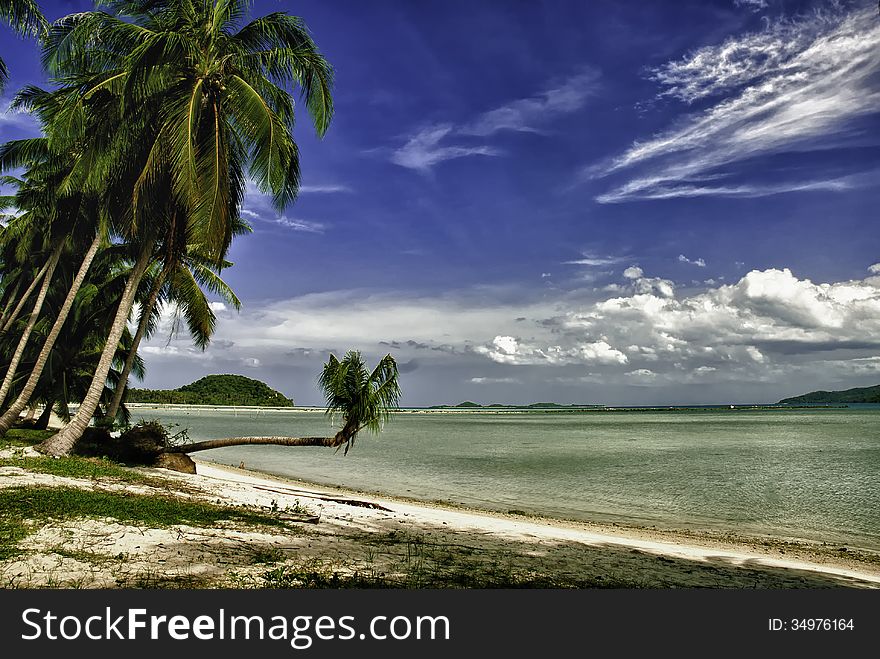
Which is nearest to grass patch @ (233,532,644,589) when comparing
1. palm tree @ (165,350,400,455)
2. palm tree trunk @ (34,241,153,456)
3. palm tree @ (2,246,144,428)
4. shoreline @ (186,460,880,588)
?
shoreline @ (186,460,880,588)

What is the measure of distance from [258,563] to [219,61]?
14161 millimetres

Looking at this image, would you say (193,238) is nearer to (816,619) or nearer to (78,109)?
(78,109)

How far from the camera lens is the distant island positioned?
14962 cm

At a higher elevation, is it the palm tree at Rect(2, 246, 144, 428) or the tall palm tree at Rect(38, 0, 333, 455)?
the tall palm tree at Rect(38, 0, 333, 455)

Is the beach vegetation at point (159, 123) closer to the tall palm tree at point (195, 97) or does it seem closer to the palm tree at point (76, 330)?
the tall palm tree at point (195, 97)

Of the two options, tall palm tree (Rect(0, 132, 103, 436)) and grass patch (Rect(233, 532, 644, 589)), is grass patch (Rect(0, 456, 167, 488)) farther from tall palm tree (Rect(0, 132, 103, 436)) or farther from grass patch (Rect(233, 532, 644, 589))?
grass patch (Rect(233, 532, 644, 589))

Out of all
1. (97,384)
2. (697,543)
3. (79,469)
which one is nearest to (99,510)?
(79,469)

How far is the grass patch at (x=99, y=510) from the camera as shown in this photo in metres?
6.82

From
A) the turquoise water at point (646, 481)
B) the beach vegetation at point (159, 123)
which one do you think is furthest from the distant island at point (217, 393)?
the beach vegetation at point (159, 123)

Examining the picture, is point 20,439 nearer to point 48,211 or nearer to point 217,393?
point 48,211

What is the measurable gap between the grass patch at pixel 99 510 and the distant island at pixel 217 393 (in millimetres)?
154981

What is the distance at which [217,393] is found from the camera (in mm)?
156000

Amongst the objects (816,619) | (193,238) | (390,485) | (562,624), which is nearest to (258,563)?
(562,624)

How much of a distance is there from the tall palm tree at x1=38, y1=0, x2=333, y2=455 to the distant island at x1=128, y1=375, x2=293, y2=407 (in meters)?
149
